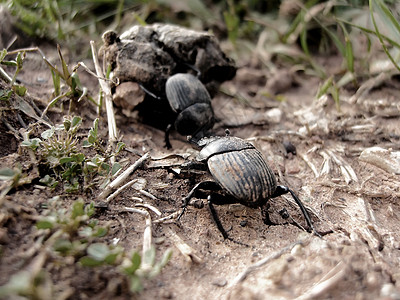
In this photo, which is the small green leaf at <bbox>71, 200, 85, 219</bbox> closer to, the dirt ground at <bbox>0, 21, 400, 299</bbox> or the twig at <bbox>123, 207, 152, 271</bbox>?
the dirt ground at <bbox>0, 21, 400, 299</bbox>

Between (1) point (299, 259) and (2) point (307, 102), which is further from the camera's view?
(2) point (307, 102)

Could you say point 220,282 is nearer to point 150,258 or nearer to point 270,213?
point 150,258

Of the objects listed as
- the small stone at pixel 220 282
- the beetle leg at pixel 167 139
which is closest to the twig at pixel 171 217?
the small stone at pixel 220 282

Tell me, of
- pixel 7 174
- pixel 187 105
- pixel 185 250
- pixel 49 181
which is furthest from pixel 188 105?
pixel 7 174

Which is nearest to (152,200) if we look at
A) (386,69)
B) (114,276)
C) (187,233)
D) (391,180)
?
(187,233)

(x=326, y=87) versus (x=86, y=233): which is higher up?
(x=86, y=233)

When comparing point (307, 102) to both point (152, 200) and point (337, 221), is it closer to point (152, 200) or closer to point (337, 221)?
point (337, 221)
